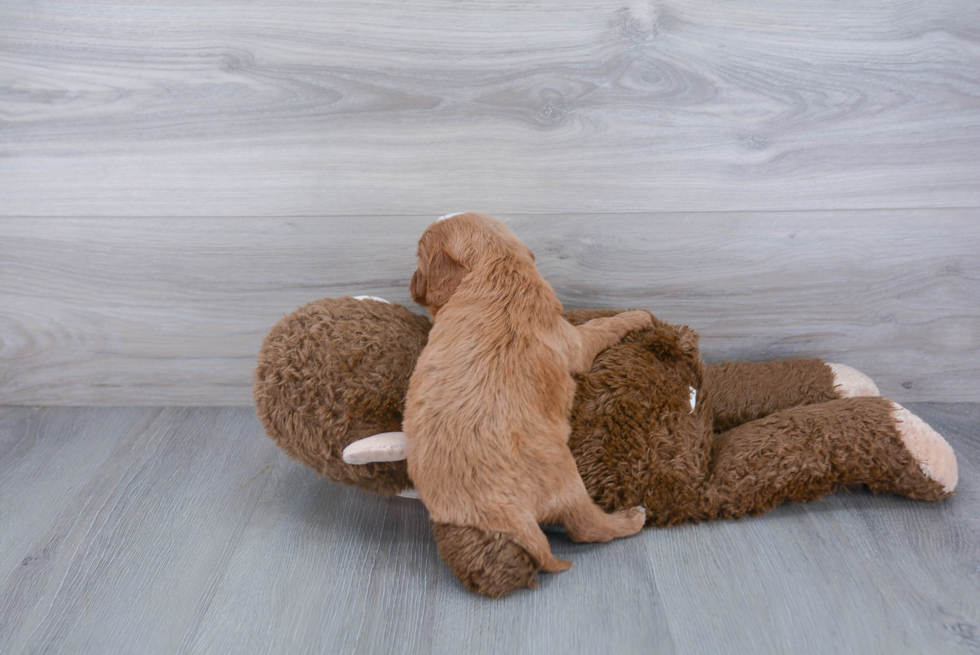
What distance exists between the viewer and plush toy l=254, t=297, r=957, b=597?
34.9 inches

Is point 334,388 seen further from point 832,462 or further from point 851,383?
point 851,383

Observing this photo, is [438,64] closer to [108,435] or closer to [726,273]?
[726,273]

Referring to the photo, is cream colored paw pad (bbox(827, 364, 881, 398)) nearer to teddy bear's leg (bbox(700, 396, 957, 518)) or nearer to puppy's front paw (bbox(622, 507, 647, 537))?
teddy bear's leg (bbox(700, 396, 957, 518))

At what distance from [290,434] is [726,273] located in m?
0.74

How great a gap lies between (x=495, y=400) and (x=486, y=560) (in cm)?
18

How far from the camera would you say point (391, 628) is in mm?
771

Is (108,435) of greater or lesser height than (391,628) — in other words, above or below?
below

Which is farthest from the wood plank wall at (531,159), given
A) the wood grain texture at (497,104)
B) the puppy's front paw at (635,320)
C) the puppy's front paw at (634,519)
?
the puppy's front paw at (634,519)

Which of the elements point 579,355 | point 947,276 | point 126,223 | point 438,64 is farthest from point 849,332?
point 126,223

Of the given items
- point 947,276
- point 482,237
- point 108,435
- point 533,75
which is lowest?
point 108,435

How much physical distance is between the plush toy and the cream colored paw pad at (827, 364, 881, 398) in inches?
4.6

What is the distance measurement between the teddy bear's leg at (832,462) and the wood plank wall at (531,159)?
0.91ft

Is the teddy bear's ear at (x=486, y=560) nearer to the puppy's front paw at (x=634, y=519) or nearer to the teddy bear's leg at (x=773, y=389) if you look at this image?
the puppy's front paw at (x=634, y=519)

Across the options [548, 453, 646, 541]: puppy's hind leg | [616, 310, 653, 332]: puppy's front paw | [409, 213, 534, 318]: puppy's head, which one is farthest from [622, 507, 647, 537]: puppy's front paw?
[409, 213, 534, 318]: puppy's head
